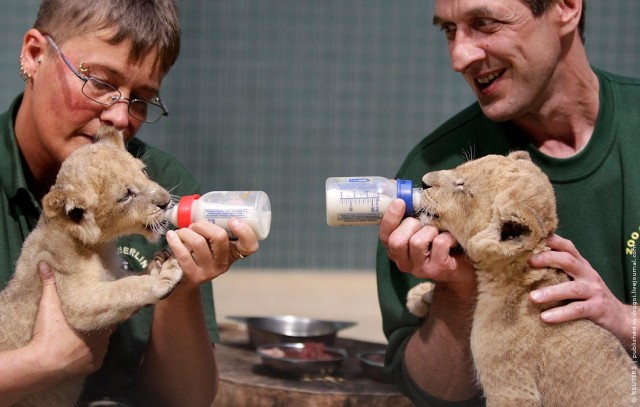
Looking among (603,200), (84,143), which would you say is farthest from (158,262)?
(603,200)

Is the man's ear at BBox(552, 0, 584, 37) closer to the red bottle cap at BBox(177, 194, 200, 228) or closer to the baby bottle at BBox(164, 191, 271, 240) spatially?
the baby bottle at BBox(164, 191, 271, 240)

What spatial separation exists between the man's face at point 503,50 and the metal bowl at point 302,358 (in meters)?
1.61

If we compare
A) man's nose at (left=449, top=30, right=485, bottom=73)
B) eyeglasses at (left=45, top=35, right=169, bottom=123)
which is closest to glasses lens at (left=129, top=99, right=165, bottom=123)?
eyeglasses at (left=45, top=35, right=169, bottom=123)

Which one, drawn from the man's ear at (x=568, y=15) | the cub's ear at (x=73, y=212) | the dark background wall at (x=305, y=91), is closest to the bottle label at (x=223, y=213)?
the cub's ear at (x=73, y=212)

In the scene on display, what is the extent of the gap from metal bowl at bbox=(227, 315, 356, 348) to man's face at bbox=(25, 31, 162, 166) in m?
1.83

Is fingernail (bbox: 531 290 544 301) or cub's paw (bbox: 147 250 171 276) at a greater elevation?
cub's paw (bbox: 147 250 171 276)

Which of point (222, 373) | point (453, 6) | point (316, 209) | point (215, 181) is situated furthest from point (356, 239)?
point (453, 6)

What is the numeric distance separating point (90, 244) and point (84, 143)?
48 cm

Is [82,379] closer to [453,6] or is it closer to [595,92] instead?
[453,6]

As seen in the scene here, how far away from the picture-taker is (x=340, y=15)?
1048 centimetres

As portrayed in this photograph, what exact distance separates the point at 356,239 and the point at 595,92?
255 inches

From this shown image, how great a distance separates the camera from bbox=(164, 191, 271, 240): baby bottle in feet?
11.3

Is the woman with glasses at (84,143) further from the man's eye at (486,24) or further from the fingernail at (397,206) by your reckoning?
the man's eye at (486,24)

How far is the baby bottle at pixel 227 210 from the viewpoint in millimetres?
3439
